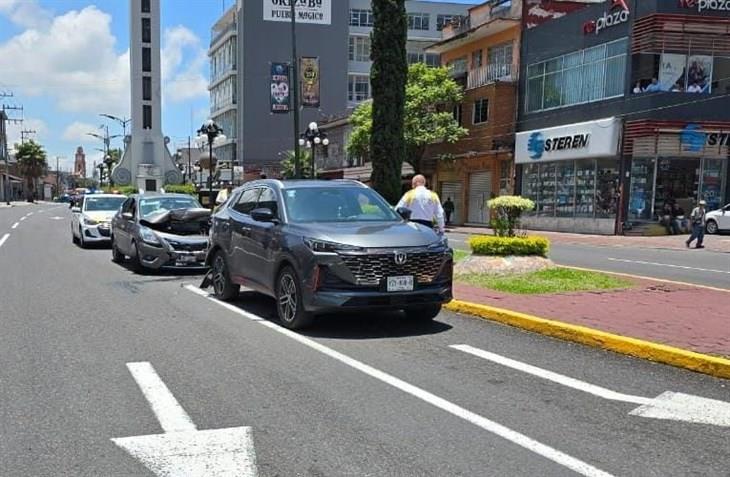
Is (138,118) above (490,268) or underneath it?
above

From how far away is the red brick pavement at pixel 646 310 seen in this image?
7.18 meters

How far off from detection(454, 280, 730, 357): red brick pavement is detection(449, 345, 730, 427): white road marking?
4.01ft

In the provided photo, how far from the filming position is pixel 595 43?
102 feet

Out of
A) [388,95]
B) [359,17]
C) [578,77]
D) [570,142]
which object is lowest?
[570,142]

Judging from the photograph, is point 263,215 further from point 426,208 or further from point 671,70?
point 671,70

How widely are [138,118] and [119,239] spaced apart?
6605cm

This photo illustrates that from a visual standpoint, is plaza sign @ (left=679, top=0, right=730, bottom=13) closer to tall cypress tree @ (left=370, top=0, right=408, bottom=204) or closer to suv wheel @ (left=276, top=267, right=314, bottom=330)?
tall cypress tree @ (left=370, top=0, right=408, bottom=204)

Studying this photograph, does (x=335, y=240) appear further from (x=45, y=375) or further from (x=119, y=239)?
(x=119, y=239)

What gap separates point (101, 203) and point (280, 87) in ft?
73.4

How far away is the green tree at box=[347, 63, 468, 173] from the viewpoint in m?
38.5

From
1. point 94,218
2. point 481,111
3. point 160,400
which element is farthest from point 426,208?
point 481,111

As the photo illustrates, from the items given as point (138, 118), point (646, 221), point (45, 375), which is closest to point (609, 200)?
point (646, 221)

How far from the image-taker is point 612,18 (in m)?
29.9

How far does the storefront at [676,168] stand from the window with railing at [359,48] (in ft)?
165
